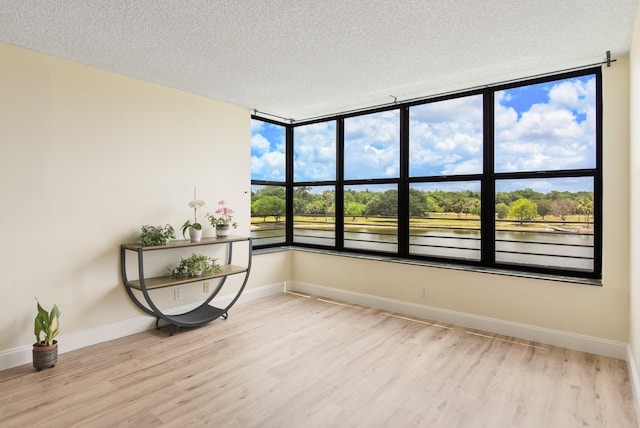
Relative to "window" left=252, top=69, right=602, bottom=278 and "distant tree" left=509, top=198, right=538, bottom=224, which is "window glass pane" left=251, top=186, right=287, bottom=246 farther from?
"distant tree" left=509, top=198, right=538, bottom=224

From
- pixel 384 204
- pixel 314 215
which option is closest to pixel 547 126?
pixel 384 204

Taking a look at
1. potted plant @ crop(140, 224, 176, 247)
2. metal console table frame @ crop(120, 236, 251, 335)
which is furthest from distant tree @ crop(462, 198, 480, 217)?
potted plant @ crop(140, 224, 176, 247)

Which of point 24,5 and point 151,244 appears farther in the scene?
point 151,244

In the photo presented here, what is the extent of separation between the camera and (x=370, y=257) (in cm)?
445

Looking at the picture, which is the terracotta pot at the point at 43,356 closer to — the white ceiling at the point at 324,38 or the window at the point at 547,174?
the white ceiling at the point at 324,38

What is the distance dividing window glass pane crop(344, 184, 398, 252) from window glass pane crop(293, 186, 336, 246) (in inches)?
9.5

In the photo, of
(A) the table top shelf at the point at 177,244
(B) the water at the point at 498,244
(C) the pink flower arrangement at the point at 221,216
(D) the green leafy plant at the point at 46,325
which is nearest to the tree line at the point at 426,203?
(B) the water at the point at 498,244

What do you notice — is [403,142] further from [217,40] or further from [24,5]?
[24,5]

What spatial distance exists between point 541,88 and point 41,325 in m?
4.77

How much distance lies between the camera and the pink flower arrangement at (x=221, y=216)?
405 cm

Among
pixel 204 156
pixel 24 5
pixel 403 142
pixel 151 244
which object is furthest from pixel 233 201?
pixel 24 5

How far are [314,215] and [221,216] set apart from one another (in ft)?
4.85

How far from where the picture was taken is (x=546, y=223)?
3.36 metres

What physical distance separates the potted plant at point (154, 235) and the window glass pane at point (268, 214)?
56.2 inches
